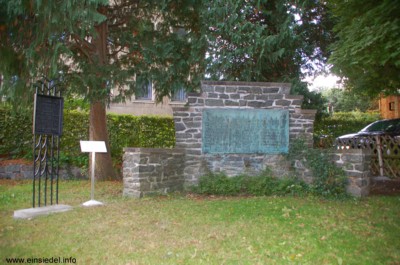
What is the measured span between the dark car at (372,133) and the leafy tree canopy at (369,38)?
3.75 metres

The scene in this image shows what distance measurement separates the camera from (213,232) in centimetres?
549

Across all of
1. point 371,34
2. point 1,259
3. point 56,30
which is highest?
point 56,30

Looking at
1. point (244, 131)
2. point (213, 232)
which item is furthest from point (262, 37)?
point (213, 232)

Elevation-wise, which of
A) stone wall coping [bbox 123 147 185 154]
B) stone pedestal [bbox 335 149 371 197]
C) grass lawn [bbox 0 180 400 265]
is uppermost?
stone wall coping [bbox 123 147 185 154]

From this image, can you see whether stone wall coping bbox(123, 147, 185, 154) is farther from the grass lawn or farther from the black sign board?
the black sign board

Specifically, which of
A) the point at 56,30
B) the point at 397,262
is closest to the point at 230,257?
the point at 397,262

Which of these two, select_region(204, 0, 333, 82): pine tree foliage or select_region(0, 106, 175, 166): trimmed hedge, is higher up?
select_region(204, 0, 333, 82): pine tree foliage

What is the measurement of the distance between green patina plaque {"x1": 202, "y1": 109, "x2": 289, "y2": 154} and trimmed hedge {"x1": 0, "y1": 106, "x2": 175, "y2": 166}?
209 inches

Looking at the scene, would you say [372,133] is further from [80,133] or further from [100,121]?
[80,133]

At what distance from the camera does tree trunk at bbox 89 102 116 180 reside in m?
11.3

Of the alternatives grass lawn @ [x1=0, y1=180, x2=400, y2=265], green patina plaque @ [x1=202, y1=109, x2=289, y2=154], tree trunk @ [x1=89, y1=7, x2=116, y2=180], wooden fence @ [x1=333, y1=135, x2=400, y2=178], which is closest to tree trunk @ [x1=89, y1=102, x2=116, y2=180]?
tree trunk @ [x1=89, y1=7, x2=116, y2=180]

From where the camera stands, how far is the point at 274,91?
9.27m

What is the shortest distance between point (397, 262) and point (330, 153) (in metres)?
4.75

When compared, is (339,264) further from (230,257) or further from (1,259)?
(1,259)
